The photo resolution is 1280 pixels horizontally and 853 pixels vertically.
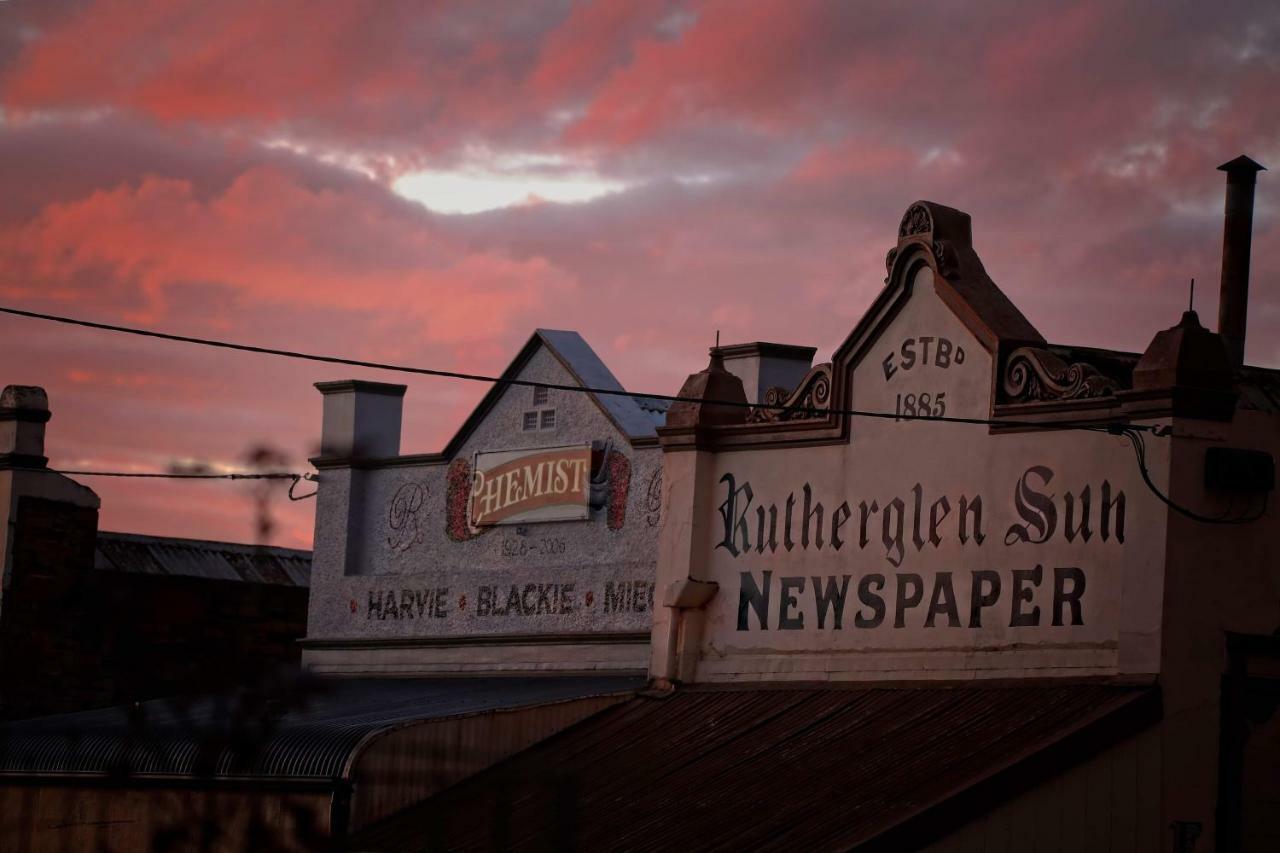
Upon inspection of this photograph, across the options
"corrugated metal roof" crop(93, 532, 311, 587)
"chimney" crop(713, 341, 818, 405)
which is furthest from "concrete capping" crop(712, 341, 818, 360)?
"corrugated metal roof" crop(93, 532, 311, 587)

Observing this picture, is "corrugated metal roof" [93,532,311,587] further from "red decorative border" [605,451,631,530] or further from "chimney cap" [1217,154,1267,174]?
"chimney cap" [1217,154,1267,174]

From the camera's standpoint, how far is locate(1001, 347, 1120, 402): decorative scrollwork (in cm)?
1571

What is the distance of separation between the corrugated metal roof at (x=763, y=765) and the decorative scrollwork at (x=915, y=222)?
369 cm

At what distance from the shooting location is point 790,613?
18.0 m

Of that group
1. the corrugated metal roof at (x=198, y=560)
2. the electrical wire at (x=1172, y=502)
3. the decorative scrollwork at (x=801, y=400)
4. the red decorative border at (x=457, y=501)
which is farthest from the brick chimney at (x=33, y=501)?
the electrical wire at (x=1172, y=502)

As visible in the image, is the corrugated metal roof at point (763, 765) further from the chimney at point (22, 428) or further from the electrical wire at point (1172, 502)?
the chimney at point (22, 428)

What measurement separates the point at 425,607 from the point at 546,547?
1.97m

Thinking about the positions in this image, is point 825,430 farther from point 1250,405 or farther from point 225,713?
point 225,713

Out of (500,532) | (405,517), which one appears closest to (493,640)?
(500,532)

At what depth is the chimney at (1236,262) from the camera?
Result: 58.9 feet

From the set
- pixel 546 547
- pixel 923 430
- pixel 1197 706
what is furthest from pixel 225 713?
pixel 546 547

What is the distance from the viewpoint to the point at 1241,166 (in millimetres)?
17812

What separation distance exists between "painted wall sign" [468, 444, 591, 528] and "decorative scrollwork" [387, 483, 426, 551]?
1.00 metres

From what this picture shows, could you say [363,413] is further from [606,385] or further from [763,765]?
[763,765]
